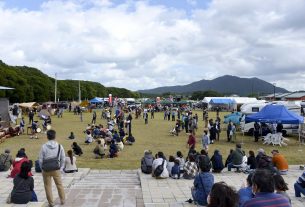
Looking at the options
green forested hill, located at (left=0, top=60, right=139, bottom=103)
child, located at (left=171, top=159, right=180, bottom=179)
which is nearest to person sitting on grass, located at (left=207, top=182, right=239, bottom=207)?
child, located at (left=171, top=159, right=180, bottom=179)

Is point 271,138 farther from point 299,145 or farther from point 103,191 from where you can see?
point 103,191

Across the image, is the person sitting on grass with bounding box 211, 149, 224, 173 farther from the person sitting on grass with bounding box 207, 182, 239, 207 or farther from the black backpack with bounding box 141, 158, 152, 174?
the person sitting on grass with bounding box 207, 182, 239, 207

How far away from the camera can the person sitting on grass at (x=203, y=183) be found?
7801mm

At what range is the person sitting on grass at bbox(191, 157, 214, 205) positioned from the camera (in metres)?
7.80

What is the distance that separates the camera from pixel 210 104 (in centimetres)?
6756

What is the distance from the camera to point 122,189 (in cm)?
1040

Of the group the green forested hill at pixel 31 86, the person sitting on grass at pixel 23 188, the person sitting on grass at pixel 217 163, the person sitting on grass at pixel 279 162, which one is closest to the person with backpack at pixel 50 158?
the person sitting on grass at pixel 23 188

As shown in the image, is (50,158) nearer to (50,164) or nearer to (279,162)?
(50,164)

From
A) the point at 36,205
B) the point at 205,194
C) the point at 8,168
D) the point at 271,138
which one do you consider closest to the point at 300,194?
the point at 205,194

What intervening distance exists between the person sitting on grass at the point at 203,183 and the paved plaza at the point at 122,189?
415 millimetres

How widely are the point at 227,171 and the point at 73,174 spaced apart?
17.2 feet

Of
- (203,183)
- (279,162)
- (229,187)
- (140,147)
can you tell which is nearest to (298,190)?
(203,183)

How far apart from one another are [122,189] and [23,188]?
9.91 ft

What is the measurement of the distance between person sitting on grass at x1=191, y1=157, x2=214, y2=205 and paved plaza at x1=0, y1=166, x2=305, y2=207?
42 cm
